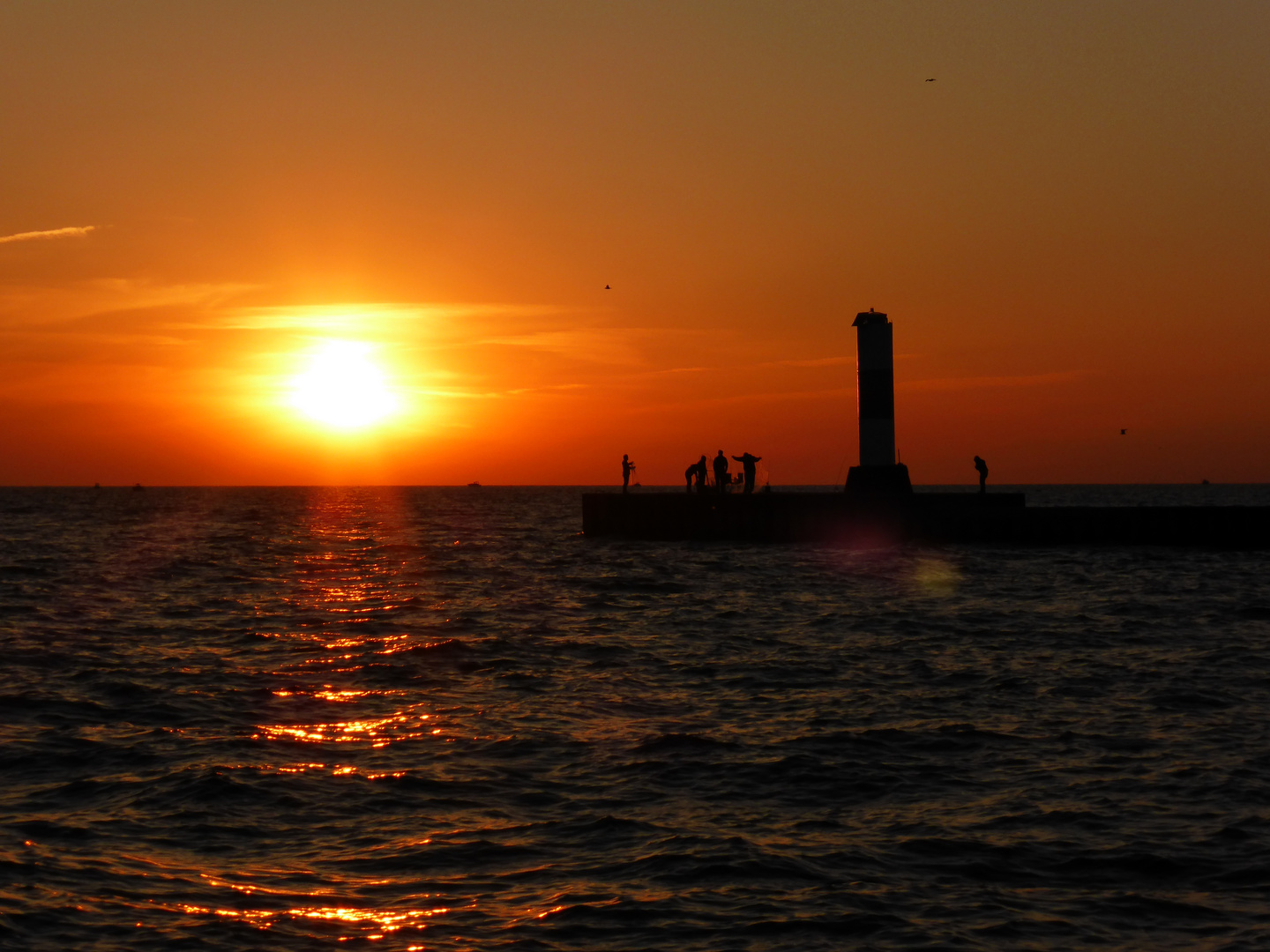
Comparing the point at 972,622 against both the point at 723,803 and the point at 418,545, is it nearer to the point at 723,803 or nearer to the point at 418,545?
the point at 723,803

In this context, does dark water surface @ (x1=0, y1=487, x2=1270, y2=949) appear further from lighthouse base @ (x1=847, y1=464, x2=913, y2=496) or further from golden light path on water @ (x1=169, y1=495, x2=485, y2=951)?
lighthouse base @ (x1=847, y1=464, x2=913, y2=496)

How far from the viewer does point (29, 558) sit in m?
43.6

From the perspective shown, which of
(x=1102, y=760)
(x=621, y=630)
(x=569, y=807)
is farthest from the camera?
(x=621, y=630)

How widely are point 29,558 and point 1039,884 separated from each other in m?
42.3

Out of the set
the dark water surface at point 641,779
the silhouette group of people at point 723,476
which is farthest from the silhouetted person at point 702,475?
the dark water surface at point 641,779

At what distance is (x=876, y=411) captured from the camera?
146ft

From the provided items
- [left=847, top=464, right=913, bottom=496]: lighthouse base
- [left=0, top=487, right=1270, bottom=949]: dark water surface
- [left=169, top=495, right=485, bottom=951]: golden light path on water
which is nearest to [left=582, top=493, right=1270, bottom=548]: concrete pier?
[left=847, top=464, right=913, bottom=496]: lighthouse base

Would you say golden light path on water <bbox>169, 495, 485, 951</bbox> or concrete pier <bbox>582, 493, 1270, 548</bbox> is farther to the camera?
concrete pier <bbox>582, 493, 1270, 548</bbox>

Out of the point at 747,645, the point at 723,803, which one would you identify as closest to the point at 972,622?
the point at 747,645

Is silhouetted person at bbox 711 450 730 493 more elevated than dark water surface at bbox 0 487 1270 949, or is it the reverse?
silhouetted person at bbox 711 450 730 493

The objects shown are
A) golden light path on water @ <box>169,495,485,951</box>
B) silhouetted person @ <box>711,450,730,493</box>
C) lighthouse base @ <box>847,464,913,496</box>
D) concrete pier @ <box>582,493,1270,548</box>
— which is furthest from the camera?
silhouetted person @ <box>711,450,730,493</box>

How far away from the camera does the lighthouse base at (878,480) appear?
44875 millimetres

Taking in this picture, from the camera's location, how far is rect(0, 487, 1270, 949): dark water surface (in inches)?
324

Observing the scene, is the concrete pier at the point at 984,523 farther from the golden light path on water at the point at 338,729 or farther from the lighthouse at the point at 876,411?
the golden light path on water at the point at 338,729
